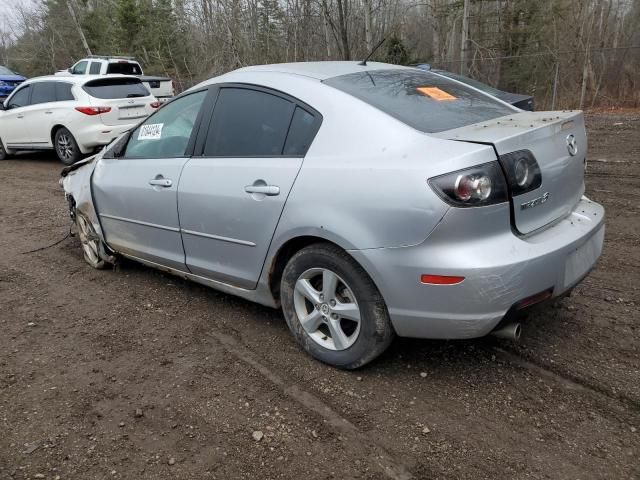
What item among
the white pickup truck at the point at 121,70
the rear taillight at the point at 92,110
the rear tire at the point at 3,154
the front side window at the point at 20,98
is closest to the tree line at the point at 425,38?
the white pickup truck at the point at 121,70

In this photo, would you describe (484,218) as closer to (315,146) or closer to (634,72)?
(315,146)

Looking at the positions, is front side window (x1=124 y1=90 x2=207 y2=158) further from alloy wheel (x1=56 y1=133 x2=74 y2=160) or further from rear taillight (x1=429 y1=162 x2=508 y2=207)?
alloy wheel (x1=56 y1=133 x2=74 y2=160)

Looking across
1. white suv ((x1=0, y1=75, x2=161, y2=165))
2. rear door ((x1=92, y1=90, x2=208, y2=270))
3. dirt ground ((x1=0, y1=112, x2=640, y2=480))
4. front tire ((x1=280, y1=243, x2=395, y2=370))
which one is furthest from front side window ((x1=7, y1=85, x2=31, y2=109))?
front tire ((x1=280, y1=243, x2=395, y2=370))

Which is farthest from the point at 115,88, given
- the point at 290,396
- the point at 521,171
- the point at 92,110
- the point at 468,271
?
the point at 468,271

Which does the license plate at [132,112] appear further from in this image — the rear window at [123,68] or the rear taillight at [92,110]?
the rear window at [123,68]

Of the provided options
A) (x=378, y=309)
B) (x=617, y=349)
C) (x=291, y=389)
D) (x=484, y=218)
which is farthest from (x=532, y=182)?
(x=291, y=389)

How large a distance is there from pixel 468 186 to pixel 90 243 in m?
3.75

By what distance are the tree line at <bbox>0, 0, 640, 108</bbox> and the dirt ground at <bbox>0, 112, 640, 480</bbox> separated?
35.6 ft

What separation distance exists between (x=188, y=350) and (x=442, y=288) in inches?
69.1

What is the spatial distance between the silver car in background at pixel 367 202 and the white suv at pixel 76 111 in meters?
6.81

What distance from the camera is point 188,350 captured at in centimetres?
345

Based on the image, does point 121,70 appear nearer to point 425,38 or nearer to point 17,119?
point 17,119

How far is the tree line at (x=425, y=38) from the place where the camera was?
1680 centimetres

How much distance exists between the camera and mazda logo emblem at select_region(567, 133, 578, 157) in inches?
116
